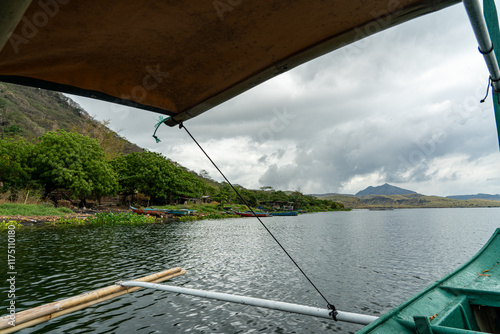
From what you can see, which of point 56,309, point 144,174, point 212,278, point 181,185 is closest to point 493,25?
point 212,278

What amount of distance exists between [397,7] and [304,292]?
8.15 metres

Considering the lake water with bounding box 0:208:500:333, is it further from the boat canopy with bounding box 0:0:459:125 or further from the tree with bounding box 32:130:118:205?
the tree with bounding box 32:130:118:205

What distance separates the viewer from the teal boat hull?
240cm

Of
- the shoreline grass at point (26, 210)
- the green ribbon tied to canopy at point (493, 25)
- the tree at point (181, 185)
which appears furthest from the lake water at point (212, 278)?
the tree at point (181, 185)

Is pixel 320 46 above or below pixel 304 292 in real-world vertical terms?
above

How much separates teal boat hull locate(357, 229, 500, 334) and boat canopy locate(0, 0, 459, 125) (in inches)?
98.5

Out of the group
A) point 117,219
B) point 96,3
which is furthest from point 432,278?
point 117,219

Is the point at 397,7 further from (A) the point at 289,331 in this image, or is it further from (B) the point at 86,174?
(B) the point at 86,174

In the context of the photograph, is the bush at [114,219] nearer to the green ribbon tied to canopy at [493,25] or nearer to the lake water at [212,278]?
the lake water at [212,278]

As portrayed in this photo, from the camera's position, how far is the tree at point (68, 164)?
98.0 feet

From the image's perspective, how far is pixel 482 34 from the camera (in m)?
3.04

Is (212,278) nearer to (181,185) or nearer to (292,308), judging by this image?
(292,308)

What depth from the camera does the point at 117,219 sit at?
2952 cm

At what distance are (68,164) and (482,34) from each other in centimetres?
3782
